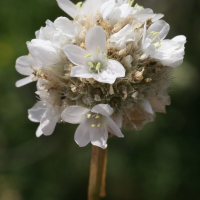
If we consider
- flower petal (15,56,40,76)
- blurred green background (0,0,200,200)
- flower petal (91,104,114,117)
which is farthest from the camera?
blurred green background (0,0,200,200)

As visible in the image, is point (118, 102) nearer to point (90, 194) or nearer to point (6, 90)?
point (90, 194)

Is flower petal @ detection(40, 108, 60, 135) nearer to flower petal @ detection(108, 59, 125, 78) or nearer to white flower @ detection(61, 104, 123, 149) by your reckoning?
white flower @ detection(61, 104, 123, 149)

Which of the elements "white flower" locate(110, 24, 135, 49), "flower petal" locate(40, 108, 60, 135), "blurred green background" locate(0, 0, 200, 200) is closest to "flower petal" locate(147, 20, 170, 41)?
"white flower" locate(110, 24, 135, 49)

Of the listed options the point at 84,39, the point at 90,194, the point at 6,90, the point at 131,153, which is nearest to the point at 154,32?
the point at 84,39

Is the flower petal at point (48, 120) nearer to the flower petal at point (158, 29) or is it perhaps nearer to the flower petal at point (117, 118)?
the flower petal at point (117, 118)

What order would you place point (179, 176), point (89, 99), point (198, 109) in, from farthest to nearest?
point (198, 109), point (179, 176), point (89, 99)

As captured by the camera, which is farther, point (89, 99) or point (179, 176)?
point (179, 176)

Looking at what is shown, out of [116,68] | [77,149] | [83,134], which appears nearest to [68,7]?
[116,68]
